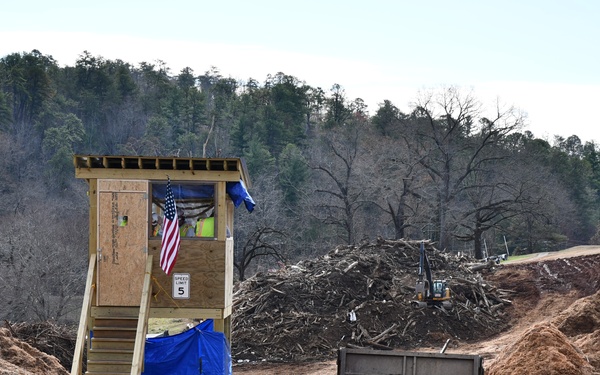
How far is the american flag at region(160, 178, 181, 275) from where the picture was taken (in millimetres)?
17562

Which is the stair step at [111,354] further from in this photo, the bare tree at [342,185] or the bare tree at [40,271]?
the bare tree at [342,185]

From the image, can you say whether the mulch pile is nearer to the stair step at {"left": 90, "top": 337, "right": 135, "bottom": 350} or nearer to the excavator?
the stair step at {"left": 90, "top": 337, "right": 135, "bottom": 350}

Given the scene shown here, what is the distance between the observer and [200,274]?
60.6 feet

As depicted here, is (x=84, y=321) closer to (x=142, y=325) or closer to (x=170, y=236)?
(x=142, y=325)

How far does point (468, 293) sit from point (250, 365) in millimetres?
10578

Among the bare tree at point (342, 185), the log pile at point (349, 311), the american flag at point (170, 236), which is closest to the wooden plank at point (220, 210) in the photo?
the american flag at point (170, 236)

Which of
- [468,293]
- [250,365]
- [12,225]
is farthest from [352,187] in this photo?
[250,365]

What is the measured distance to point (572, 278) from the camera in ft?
125

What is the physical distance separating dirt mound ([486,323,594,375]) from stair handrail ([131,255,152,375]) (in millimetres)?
7608

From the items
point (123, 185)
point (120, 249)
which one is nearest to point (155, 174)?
point (123, 185)

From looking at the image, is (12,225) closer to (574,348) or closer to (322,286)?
(322,286)

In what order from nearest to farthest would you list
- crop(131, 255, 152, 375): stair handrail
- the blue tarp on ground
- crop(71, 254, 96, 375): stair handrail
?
crop(71, 254, 96, 375): stair handrail → crop(131, 255, 152, 375): stair handrail → the blue tarp on ground

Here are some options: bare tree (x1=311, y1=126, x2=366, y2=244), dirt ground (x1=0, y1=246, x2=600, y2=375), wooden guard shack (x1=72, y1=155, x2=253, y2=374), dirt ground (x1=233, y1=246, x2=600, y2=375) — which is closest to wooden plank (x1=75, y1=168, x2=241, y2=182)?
wooden guard shack (x1=72, y1=155, x2=253, y2=374)

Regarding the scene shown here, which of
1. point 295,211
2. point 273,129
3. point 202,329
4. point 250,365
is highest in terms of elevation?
point 273,129
